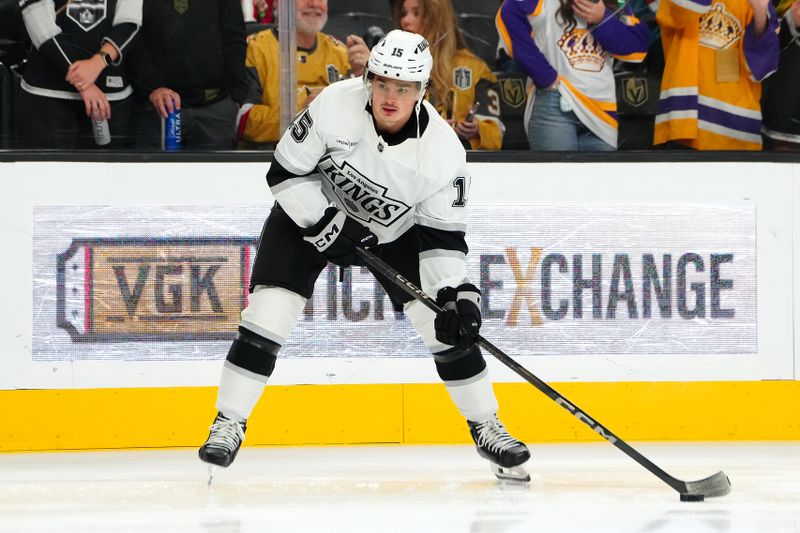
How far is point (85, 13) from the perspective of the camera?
4379 millimetres

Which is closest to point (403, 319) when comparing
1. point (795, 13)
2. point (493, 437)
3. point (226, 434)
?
point (493, 437)

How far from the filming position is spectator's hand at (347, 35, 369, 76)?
4.46 meters

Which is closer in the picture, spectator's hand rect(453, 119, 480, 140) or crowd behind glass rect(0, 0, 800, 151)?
crowd behind glass rect(0, 0, 800, 151)

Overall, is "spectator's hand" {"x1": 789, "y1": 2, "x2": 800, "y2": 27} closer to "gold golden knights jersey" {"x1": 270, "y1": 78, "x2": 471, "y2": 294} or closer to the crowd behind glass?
the crowd behind glass

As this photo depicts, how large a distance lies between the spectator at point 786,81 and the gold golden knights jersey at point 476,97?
99 centimetres

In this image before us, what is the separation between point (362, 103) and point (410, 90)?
0.55ft

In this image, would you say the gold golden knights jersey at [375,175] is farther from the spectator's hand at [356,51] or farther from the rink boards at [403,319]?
the spectator's hand at [356,51]

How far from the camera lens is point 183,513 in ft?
9.15

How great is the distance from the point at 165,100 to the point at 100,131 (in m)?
0.25

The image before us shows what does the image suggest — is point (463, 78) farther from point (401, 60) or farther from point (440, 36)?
point (401, 60)

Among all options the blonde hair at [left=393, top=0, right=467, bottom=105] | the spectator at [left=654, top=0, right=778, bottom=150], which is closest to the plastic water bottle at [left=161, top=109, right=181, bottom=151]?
the blonde hair at [left=393, top=0, right=467, bottom=105]

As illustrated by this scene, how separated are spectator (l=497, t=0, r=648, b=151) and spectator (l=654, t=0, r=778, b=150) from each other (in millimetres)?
139

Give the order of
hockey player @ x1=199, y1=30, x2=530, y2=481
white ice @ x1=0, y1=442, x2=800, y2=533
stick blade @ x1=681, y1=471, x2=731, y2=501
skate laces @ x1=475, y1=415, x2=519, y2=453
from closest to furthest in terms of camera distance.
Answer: white ice @ x1=0, y1=442, x2=800, y2=533, stick blade @ x1=681, y1=471, x2=731, y2=501, hockey player @ x1=199, y1=30, x2=530, y2=481, skate laces @ x1=475, y1=415, x2=519, y2=453

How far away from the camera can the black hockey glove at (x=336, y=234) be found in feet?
10.5
